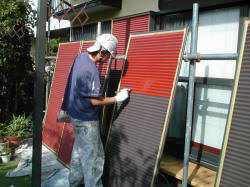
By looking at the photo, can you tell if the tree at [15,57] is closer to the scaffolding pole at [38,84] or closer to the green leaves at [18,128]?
the green leaves at [18,128]

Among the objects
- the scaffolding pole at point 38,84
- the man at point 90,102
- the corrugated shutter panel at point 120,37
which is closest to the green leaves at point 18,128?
the corrugated shutter panel at point 120,37

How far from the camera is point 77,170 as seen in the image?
3535 mm

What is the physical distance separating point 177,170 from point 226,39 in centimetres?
205

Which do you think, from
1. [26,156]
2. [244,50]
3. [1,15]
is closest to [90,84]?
[244,50]

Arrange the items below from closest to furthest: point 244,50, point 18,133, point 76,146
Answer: point 244,50, point 76,146, point 18,133

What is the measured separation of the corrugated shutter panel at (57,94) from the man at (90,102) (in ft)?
6.10

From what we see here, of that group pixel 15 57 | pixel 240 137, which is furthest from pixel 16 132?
pixel 240 137

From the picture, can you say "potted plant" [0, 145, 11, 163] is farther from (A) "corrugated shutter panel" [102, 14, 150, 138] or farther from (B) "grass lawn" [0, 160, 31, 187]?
(A) "corrugated shutter panel" [102, 14, 150, 138]

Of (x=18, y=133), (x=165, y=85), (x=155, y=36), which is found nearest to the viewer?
(x=165, y=85)

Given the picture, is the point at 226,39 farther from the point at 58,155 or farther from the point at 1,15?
the point at 1,15

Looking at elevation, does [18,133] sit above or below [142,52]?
below

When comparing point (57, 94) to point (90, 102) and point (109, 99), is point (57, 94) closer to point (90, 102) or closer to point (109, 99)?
→ point (90, 102)

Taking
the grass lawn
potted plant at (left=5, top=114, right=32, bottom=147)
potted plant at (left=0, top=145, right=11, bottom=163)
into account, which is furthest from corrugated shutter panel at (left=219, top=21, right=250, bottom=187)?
potted plant at (left=5, top=114, right=32, bottom=147)

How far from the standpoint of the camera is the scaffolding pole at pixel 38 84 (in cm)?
298
